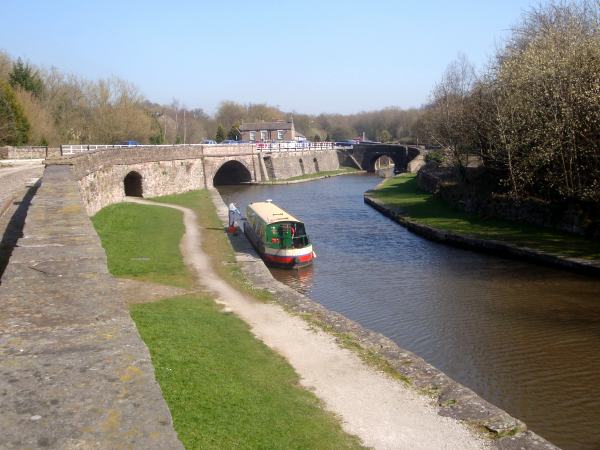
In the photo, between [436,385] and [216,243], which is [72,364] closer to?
[436,385]

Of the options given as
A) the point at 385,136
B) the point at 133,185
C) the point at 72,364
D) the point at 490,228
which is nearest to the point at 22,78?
the point at 133,185

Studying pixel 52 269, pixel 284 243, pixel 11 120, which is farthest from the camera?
pixel 11 120

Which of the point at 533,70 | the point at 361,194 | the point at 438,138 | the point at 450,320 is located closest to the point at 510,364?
the point at 450,320

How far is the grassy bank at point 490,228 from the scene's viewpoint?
20.1 meters

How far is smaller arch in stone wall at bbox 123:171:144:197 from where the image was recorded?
3567 cm

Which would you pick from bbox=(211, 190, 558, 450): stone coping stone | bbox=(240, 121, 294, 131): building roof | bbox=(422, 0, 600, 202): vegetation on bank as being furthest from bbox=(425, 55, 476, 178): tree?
bbox=(240, 121, 294, 131): building roof

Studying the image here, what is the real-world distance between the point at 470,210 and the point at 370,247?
25.9 ft

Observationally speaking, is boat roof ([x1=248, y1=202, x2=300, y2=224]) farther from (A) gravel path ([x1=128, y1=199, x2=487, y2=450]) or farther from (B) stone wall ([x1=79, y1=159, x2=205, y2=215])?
(A) gravel path ([x1=128, y1=199, x2=487, y2=450])

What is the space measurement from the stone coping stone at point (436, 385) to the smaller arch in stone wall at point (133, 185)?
22.6m

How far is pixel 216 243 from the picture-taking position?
837 inches

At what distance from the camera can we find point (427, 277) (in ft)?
61.9

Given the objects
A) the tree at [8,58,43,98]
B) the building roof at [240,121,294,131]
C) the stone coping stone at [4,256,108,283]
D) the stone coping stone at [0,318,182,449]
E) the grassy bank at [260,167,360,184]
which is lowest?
the grassy bank at [260,167,360,184]

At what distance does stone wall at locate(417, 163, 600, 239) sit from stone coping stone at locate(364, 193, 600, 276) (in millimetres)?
2896

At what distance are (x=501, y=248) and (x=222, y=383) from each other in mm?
15697
